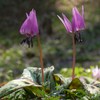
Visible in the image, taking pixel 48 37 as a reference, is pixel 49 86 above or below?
below


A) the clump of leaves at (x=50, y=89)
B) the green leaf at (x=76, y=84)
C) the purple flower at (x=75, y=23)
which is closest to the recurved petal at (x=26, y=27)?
the purple flower at (x=75, y=23)

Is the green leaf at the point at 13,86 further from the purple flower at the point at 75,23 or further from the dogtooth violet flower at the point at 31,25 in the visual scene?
the purple flower at the point at 75,23

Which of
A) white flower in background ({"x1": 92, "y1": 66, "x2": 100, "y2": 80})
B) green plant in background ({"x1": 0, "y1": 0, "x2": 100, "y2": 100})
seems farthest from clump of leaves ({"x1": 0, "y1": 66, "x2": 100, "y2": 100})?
white flower in background ({"x1": 92, "y1": 66, "x2": 100, "y2": 80})

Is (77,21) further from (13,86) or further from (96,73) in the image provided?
(96,73)

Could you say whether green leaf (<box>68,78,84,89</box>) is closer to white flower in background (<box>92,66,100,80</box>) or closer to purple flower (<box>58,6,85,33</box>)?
purple flower (<box>58,6,85,33</box>)

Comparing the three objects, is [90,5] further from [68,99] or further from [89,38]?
[68,99]

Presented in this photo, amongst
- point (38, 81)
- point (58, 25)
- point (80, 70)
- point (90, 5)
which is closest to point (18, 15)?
point (58, 25)

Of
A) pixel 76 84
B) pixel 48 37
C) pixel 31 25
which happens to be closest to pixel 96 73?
pixel 76 84
